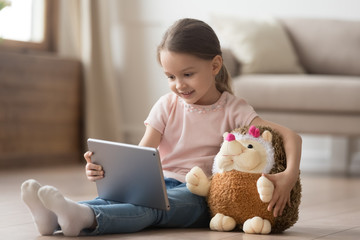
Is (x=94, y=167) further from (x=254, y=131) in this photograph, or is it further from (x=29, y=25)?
(x=29, y=25)

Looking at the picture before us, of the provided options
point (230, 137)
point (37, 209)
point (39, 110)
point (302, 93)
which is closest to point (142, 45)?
point (39, 110)

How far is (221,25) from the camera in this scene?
11.6 ft

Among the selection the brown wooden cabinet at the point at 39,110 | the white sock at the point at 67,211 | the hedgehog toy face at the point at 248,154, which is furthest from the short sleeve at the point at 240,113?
the brown wooden cabinet at the point at 39,110

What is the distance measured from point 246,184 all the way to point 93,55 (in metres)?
2.74

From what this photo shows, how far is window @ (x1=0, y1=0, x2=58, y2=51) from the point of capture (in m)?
3.57

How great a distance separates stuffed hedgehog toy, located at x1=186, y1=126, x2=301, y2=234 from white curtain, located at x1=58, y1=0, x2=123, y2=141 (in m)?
2.50

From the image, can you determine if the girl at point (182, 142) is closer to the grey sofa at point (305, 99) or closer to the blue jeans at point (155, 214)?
the blue jeans at point (155, 214)

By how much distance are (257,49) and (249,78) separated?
299mm

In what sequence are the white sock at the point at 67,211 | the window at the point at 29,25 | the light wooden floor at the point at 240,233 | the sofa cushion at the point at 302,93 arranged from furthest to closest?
1. the window at the point at 29,25
2. the sofa cushion at the point at 302,93
3. the light wooden floor at the point at 240,233
4. the white sock at the point at 67,211

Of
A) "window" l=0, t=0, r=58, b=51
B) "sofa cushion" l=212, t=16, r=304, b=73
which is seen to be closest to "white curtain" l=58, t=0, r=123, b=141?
"window" l=0, t=0, r=58, b=51

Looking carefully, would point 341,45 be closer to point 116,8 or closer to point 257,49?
point 257,49

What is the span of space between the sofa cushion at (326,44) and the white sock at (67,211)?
2.45 m

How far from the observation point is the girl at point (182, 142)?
1.28 m

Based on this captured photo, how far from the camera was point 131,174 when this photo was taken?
138 cm
